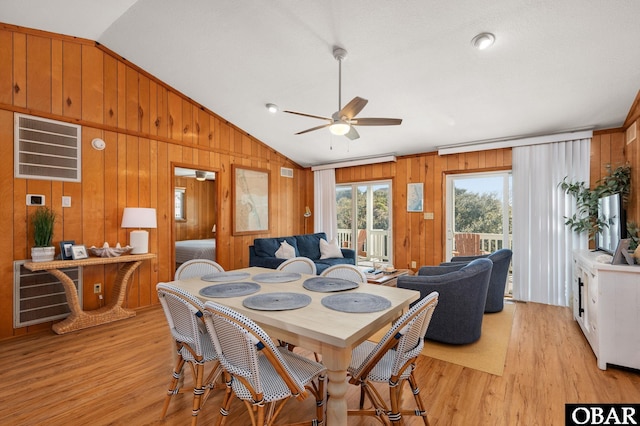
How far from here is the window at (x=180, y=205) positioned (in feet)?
25.7

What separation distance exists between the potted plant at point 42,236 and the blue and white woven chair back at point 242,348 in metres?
2.94

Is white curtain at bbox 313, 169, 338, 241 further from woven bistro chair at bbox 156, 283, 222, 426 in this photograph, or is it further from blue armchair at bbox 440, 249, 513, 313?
woven bistro chair at bbox 156, 283, 222, 426

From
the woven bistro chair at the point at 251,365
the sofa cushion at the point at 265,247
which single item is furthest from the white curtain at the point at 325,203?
the woven bistro chair at the point at 251,365

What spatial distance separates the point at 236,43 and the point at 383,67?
64.6 inches

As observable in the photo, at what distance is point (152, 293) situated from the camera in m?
4.32

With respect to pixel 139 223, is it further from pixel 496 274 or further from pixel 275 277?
pixel 496 274

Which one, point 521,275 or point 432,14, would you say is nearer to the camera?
point 432,14

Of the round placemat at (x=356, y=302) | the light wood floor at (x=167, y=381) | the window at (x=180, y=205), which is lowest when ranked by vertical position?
the light wood floor at (x=167, y=381)

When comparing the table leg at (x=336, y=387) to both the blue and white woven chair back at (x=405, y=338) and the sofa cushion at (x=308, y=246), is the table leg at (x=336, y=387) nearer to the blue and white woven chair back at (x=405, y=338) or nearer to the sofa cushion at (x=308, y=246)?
the blue and white woven chair back at (x=405, y=338)

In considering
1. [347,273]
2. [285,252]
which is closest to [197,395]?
[347,273]

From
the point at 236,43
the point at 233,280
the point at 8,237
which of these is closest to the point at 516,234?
the point at 233,280

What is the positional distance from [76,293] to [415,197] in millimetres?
5008

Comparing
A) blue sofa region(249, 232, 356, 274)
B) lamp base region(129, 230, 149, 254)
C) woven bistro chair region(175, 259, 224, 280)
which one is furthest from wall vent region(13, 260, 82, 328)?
blue sofa region(249, 232, 356, 274)

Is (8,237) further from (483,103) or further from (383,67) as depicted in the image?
(483,103)
